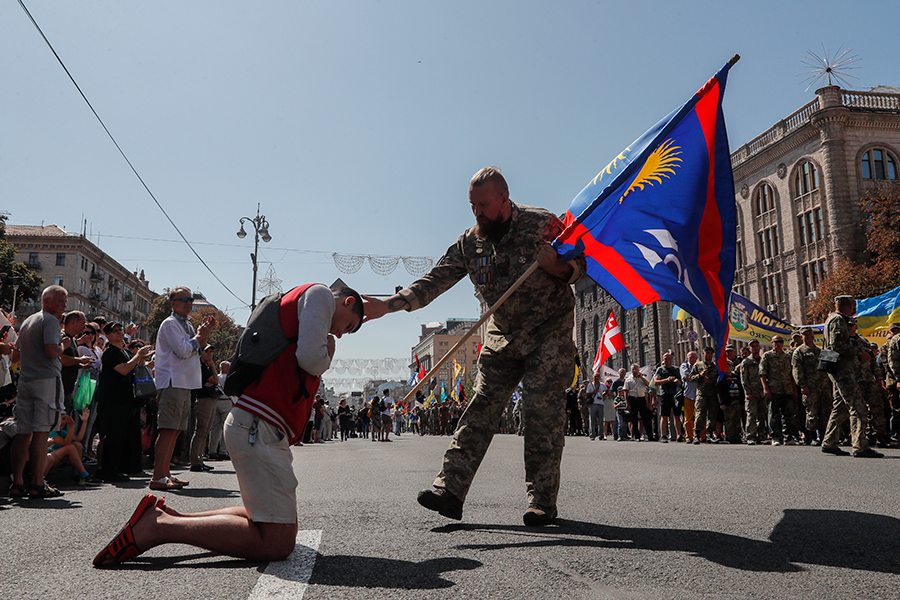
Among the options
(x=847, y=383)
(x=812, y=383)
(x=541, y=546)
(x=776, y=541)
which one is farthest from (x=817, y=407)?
(x=541, y=546)

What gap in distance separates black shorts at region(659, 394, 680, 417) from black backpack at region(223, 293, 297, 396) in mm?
14706

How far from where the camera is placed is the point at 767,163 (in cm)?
4331

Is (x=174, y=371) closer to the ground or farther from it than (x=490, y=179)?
closer to the ground

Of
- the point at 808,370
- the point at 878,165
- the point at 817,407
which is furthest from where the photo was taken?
the point at 878,165

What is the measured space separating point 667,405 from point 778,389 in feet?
11.7

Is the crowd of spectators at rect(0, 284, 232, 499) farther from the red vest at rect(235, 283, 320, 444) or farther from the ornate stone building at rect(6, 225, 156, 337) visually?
the ornate stone building at rect(6, 225, 156, 337)

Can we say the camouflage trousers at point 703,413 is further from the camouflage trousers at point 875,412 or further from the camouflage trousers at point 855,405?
the camouflage trousers at point 855,405

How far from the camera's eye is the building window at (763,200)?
43531mm

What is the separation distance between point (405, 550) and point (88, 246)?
91.0 m

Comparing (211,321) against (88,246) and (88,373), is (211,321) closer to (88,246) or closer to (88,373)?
(88,373)

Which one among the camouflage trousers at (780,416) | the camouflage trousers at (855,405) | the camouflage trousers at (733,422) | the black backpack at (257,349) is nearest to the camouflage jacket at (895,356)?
the camouflage trousers at (855,405)

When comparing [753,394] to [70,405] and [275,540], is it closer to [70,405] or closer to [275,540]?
[70,405]

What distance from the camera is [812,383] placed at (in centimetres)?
1219

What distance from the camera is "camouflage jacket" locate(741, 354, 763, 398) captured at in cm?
1397
